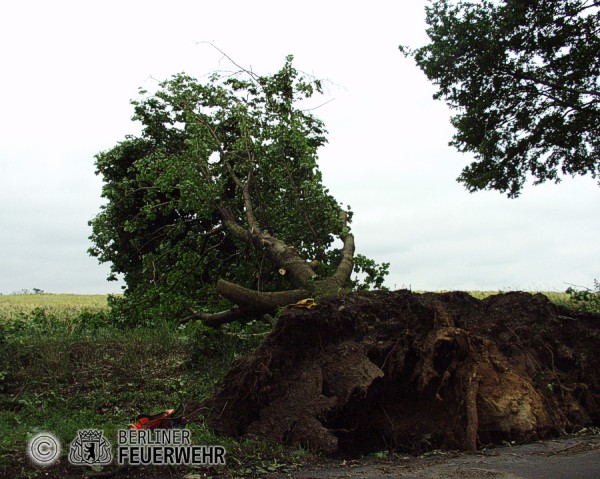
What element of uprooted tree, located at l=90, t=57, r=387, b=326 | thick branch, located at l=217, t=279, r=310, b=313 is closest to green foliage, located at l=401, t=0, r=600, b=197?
uprooted tree, located at l=90, t=57, r=387, b=326

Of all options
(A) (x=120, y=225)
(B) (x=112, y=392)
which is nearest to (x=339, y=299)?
(B) (x=112, y=392)

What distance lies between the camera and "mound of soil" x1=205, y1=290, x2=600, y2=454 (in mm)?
6254

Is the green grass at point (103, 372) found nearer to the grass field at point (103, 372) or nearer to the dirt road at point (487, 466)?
the grass field at point (103, 372)

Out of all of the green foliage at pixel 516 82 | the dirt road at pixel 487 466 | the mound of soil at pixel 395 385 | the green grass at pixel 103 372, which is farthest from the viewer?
the green foliage at pixel 516 82

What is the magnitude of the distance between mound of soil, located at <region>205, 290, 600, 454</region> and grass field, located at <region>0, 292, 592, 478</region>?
91cm

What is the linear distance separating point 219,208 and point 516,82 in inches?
462

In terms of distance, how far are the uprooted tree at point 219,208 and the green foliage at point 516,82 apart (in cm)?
683

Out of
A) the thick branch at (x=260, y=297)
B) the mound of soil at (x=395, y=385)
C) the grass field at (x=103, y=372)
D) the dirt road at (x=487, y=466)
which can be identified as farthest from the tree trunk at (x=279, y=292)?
the dirt road at (x=487, y=466)

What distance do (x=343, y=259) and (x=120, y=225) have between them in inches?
277

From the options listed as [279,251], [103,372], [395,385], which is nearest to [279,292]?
[279,251]

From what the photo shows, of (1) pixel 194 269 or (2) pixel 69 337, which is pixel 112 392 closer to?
(2) pixel 69 337

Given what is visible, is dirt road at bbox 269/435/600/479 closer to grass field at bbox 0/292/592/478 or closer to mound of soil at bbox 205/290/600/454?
mound of soil at bbox 205/290/600/454

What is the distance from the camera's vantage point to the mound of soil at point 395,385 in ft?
20.5

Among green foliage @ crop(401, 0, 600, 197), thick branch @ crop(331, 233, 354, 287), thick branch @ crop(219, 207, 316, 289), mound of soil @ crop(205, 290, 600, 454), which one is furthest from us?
green foliage @ crop(401, 0, 600, 197)
